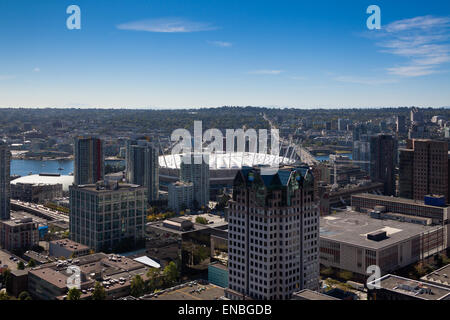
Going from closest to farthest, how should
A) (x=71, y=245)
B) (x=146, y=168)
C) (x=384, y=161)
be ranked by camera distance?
(x=71, y=245) < (x=146, y=168) < (x=384, y=161)

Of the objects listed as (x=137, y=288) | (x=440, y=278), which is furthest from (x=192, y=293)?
(x=440, y=278)

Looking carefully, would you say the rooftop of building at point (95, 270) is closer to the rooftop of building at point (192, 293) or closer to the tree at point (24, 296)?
the tree at point (24, 296)

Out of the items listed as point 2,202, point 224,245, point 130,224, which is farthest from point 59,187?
point 224,245

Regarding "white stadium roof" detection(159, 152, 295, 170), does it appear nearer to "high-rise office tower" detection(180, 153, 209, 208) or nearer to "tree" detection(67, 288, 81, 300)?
"high-rise office tower" detection(180, 153, 209, 208)

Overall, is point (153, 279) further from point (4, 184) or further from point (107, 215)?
point (4, 184)

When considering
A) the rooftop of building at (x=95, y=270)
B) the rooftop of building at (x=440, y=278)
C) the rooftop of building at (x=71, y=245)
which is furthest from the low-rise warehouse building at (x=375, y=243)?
the rooftop of building at (x=71, y=245)
